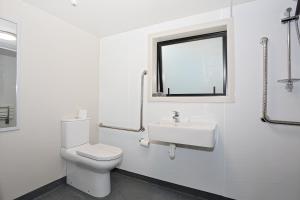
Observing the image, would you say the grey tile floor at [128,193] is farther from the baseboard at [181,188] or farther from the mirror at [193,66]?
the mirror at [193,66]

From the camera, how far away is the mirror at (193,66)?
1.70 metres

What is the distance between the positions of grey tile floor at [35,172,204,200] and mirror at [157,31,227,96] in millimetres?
1157

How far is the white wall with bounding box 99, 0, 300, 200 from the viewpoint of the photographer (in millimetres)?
1296

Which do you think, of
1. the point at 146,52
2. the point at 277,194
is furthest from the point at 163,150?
the point at 146,52

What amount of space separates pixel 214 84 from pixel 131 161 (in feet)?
4.82

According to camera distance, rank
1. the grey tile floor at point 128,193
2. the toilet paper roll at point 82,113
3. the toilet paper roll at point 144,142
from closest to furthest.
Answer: the grey tile floor at point 128,193, the toilet paper roll at point 144,142, the toilet paper roll at point 82,113

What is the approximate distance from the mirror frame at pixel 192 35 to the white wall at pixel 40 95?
0.98 m

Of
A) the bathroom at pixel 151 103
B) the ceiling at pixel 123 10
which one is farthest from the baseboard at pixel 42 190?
the ceiling at pixel 123 10

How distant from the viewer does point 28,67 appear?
4.91 ft

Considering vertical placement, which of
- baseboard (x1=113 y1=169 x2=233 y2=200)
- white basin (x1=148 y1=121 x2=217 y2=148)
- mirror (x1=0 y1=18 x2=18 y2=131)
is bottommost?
baseboard (x1=113 y1=169 x2=233 y2=200)

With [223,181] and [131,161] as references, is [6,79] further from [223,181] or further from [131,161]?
[223,181]

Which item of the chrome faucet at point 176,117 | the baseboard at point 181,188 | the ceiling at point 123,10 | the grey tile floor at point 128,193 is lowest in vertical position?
the grey tile floor at point 128,193

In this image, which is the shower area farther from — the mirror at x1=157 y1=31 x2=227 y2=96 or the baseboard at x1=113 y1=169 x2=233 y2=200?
the baseboard at x1=113 y1=169 x2=233 y2=200

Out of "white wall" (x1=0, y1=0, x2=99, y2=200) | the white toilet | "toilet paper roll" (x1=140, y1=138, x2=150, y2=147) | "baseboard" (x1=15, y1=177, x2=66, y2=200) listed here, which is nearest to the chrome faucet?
"toilet paper roll" (x1=140, y1=138, x2=150, y2=147)
